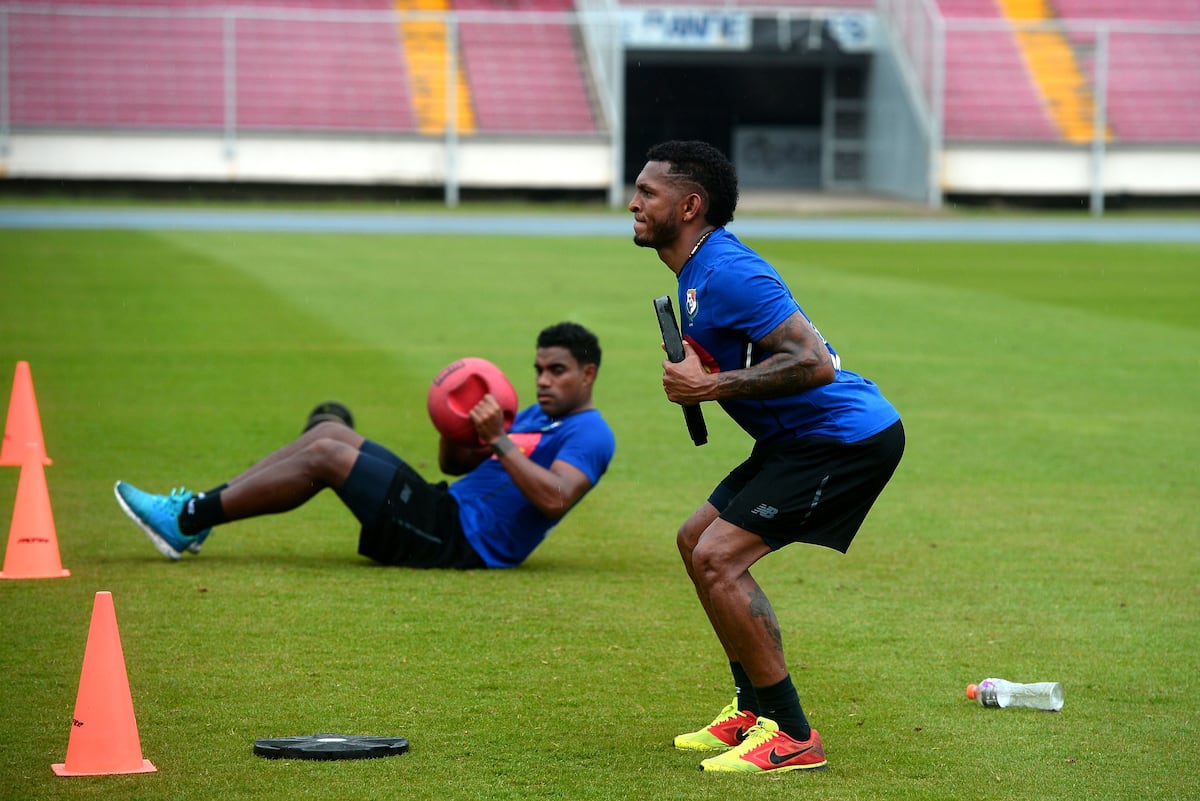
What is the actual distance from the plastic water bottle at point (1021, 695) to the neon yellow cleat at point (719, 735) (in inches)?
42.0

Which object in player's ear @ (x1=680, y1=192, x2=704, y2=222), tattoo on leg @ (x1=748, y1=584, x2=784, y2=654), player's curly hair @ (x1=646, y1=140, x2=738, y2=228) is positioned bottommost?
tattoo on leg @ (x1=748, y1=584, x2=784, y2=654)

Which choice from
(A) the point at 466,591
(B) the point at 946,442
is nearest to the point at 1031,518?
(B) the point at 946,442

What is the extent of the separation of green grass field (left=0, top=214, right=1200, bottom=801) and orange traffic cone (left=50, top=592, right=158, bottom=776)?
2.7 inches

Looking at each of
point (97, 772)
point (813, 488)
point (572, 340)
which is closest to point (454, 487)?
point (572, 340)

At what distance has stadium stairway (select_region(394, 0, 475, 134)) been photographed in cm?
3959

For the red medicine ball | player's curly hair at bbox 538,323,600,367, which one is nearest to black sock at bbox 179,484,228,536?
the red medicine ball

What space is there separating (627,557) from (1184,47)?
3945cm

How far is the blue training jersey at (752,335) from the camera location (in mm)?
5285

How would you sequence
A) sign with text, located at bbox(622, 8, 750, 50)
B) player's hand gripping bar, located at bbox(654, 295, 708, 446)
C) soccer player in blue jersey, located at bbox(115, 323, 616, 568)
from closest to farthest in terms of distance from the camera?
player's hand gripping bar, located at bbox(654, 295, 708, 446)
soccer player in blue jersey, located at bbox(115, 323, 616, 568)
sign with text, located at bbox(622, 8, 750, 50)

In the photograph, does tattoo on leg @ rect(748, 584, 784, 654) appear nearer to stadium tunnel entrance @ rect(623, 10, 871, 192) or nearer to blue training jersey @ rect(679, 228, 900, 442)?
blue training jersey @ rect(679, 228, 900, 442)

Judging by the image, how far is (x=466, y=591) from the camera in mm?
7883

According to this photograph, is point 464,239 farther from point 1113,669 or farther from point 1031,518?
point 1113,669

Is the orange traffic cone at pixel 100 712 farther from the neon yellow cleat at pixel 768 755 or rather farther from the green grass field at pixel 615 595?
the neon yellow cleat at pixel 768 755

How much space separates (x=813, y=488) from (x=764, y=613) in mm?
440
